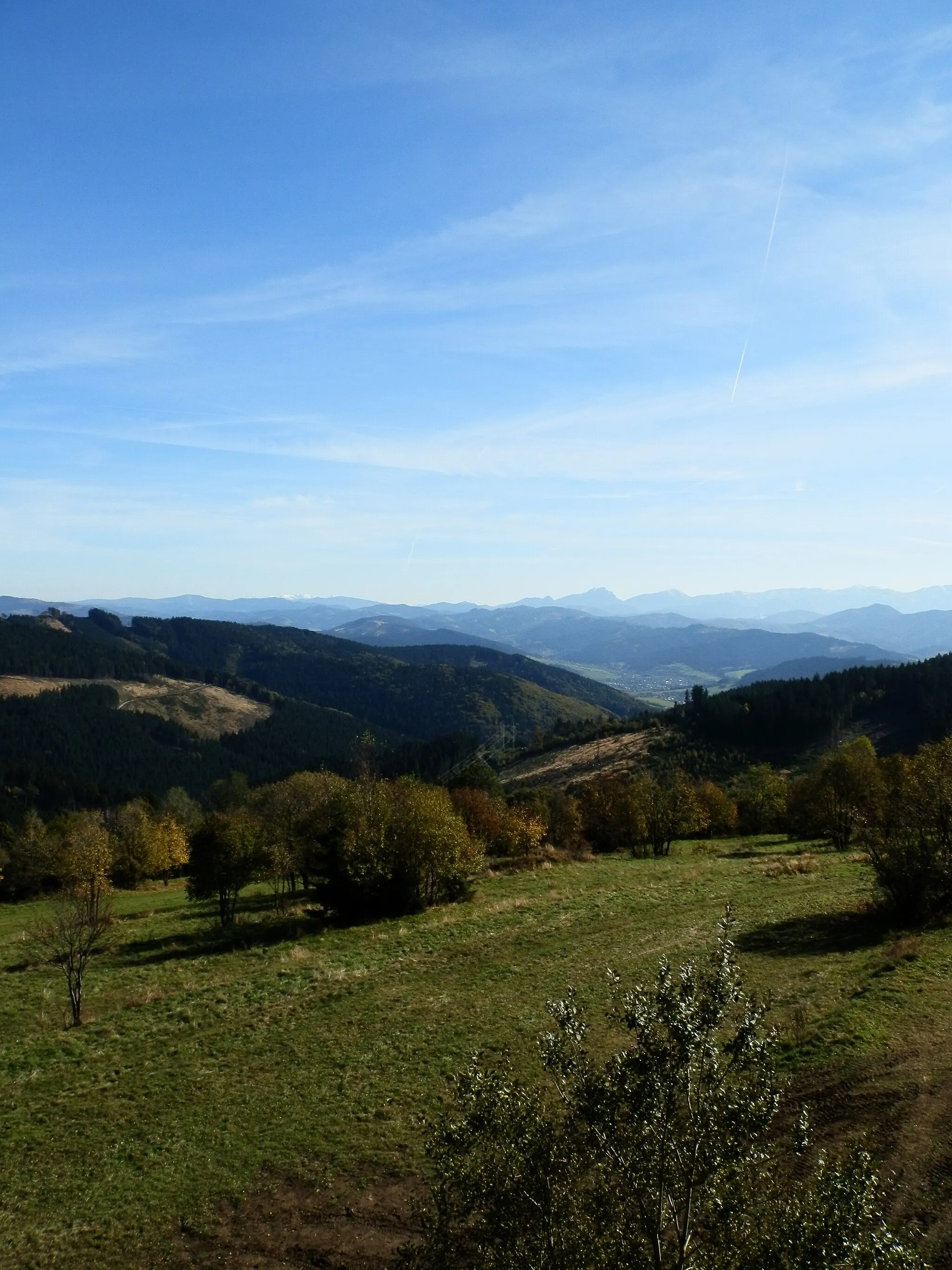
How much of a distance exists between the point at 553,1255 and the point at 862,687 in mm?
167910

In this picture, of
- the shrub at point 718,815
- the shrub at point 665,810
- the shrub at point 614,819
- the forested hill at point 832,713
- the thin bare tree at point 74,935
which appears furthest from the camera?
the forested hill at point 832,713

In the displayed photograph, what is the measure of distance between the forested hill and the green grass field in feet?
339

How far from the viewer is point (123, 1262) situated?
49.9 feet

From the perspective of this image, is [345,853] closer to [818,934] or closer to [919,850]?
[818,934]

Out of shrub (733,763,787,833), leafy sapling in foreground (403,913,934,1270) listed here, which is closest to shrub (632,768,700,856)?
shrub (733,763,787,833)

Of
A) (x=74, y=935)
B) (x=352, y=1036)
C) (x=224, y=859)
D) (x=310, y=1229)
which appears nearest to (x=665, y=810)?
(x=224, y=859)

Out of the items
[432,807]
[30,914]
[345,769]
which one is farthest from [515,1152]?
[345,769]

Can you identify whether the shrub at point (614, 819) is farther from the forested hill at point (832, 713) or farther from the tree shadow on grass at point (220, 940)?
the forested hill at point (832, 713)

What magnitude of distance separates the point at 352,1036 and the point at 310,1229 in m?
9.71

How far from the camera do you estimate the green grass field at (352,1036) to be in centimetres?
1675

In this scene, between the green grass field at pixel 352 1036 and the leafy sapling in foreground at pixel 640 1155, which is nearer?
the leafy sapling in foreground at pixel 640 1155

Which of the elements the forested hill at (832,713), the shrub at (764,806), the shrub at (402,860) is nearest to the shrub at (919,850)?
the shrub at (402,860)

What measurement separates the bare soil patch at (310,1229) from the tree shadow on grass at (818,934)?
17.9 metres

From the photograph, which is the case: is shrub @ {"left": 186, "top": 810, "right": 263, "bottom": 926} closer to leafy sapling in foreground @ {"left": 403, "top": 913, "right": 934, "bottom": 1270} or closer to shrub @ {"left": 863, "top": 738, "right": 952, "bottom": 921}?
shrub @ {"left": 863, "top": 738, "right": 952, "bottom": 921}
